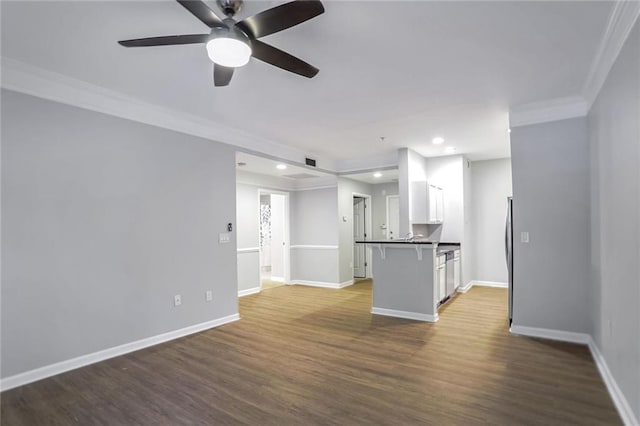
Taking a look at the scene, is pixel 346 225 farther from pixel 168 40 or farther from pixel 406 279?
pixel 168 40

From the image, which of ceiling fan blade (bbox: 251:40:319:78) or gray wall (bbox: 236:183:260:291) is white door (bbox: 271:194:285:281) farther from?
ceiling fan blade (bbox: 251:40:319:78)

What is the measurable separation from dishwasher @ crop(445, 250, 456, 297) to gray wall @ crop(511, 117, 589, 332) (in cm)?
146

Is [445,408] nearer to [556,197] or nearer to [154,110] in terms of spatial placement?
[556,197]

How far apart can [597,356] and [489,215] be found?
4080mm

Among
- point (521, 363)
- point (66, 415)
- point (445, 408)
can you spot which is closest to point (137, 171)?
point (66, 415)

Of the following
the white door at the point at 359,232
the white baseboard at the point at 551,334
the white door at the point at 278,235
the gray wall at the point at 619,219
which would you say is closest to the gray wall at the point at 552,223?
the white baseboard at the point at 551,334

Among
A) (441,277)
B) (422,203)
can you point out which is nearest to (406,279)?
(441,277)

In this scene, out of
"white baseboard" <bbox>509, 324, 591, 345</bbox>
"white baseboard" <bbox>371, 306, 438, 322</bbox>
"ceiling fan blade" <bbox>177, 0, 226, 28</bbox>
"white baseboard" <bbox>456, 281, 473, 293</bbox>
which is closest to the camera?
→ "ceiling fan blade" <bbox>177, 0, 226, 28</bbox>

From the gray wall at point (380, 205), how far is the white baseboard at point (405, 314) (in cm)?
354

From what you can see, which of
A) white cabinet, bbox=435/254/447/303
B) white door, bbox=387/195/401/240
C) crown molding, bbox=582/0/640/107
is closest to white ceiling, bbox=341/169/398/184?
white door, bbox=387/195/401/240

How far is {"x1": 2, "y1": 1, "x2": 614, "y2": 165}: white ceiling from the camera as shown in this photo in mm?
2127

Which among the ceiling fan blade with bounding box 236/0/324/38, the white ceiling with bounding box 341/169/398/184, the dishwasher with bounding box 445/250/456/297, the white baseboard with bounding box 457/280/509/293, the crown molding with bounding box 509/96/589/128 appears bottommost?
the white baseboard with bounding box 457/280/509/293

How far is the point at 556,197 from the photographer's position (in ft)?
12.1

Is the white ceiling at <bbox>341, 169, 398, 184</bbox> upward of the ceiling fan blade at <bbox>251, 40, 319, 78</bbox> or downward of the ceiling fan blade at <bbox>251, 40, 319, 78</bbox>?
downward
